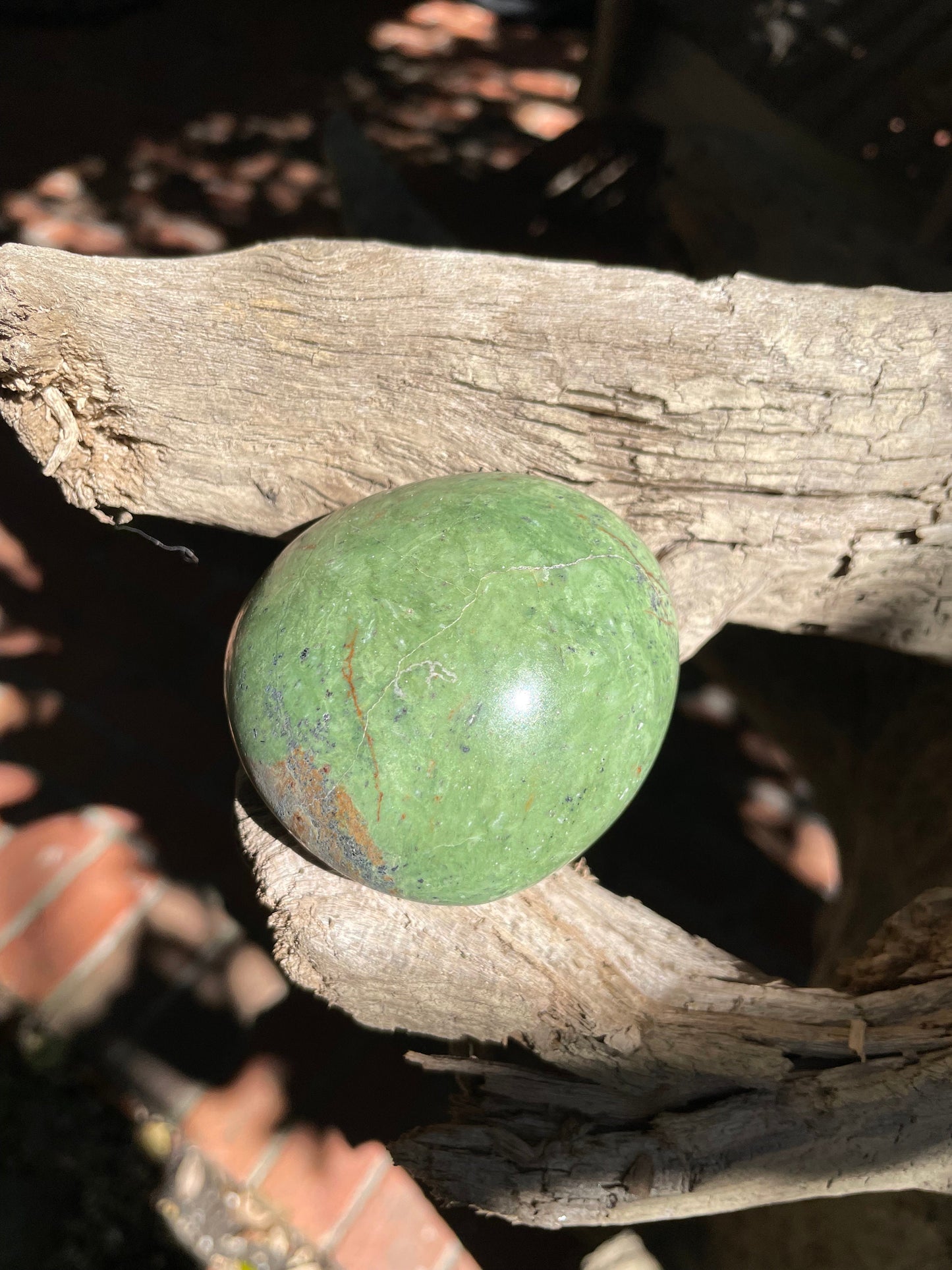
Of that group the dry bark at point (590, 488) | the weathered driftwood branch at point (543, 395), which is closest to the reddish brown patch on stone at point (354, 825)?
the dry bark at point (590, 488)

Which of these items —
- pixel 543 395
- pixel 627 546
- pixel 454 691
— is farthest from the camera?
pixel 543 395

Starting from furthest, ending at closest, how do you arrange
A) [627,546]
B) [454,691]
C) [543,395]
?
1. [543,395]
2. [627,546]
3. [454,691]

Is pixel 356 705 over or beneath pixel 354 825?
over

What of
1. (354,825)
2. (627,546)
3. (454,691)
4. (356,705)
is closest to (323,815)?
(354,825)

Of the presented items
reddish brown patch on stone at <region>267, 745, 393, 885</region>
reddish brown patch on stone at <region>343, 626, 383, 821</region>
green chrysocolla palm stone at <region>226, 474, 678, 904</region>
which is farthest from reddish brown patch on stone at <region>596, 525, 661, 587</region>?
reddish brown patch on stone at <region>267, 745, 393, 885</region>

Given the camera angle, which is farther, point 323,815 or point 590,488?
point 590,488

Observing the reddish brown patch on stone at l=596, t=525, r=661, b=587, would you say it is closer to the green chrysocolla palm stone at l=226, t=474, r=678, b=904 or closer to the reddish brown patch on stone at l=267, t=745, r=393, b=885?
the green chrysocolla palm stone at l=226, t=474, r=678, b=904

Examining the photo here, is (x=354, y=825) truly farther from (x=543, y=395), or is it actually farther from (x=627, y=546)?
(x=543, y=395)
